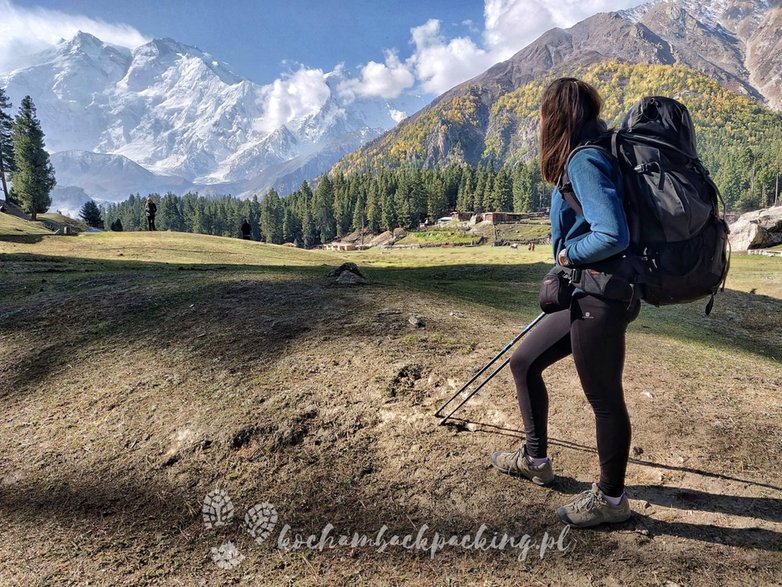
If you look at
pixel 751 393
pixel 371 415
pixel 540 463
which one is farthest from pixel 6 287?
pixel 751 393

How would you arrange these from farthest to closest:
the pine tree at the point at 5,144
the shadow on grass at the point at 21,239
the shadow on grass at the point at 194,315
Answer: the pine tree at the point at 5,144 < the shadow on grass at the point at 21,239 < the shadow on grass at the point at 194,315

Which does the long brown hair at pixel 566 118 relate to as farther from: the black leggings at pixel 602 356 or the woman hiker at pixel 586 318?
the black leggings at pixel 602 356

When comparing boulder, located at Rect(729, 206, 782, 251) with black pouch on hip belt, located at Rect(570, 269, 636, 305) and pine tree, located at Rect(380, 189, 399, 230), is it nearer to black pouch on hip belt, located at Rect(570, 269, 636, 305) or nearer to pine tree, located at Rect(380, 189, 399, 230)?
black pouch on hip belt, located at Rect(570, 269, 636, 305)

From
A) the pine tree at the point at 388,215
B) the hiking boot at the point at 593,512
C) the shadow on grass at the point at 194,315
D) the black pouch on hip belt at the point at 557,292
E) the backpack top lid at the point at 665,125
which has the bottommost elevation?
the hiking boot at the point at 593,512

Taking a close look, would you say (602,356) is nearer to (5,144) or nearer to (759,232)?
(759,232)

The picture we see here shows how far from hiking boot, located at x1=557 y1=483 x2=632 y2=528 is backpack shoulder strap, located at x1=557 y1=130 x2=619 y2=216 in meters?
2.21

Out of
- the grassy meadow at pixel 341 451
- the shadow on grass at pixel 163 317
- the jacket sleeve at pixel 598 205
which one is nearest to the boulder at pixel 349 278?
the shadow on grass at pixel 163 317

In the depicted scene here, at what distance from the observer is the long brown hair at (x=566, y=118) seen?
3.18m

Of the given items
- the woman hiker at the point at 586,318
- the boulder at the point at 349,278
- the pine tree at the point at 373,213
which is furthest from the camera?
the pine tree at the point at 373,213

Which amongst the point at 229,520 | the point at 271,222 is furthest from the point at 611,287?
the point at 271,222

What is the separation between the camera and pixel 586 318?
3.02 m

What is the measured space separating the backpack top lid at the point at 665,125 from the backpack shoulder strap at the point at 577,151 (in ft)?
0.47

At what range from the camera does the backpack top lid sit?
289 cm

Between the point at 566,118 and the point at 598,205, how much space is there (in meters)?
0.81
